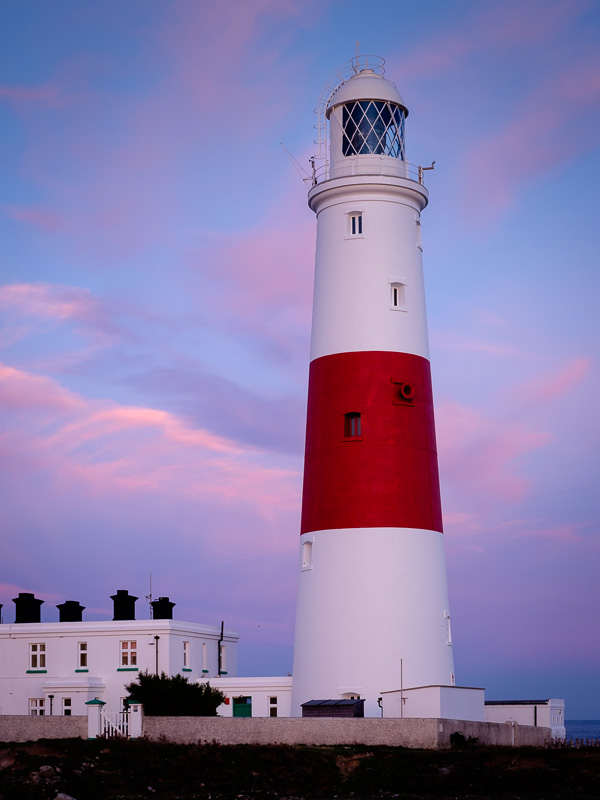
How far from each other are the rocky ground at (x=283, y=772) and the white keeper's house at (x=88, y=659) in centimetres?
1292

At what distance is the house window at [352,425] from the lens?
4150cm

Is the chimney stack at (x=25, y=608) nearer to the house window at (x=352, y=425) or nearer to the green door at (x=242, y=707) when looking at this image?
the green door at (x=242, y=707)

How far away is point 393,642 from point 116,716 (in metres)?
8.36

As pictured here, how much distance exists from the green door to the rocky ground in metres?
9.99

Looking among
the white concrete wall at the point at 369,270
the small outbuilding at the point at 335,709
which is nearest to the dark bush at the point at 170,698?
the small outbuilding at the point at 335,709

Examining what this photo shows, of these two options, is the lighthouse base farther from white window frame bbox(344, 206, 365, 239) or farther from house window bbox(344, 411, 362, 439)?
white window frame bbox(344, 206, 365, 239)

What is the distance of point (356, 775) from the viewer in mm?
33750

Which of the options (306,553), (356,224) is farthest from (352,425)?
(356,224)

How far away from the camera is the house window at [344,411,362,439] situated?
1634 inches

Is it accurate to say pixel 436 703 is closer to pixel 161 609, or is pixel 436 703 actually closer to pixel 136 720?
pixel 136 720

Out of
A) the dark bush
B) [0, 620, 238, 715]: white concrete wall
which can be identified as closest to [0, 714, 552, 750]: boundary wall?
the dark bush

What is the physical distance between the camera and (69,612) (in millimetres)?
52375

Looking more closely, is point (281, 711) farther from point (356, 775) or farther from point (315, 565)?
point (356, 775)

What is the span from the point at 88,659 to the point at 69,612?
134 inches
